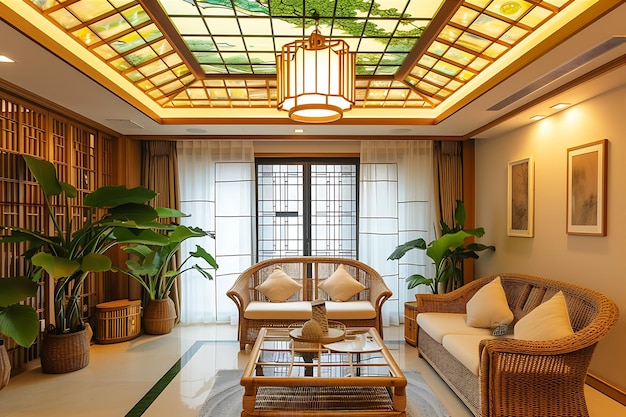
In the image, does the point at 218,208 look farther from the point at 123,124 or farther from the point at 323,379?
the point at 323,379

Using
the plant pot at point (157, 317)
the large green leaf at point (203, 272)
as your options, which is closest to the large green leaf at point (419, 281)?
the large green leaf at point (203, 272)

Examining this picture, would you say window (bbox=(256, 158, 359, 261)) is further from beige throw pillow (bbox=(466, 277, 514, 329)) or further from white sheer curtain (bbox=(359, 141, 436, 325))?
beige throw pillow (bbox=(466, 277, 514, 329))

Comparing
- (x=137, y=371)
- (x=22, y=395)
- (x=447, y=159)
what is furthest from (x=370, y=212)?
(x=22, y=395)

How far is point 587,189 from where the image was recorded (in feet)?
12.5

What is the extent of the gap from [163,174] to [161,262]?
53.2 inches

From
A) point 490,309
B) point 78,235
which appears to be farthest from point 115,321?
point 490,309

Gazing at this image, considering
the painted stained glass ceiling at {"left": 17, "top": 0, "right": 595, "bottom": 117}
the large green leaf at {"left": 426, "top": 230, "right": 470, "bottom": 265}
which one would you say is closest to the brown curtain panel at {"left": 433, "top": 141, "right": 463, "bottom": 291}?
the large green leaf at {"left": 426, "top": 230, "right": 470, "bottom": 265}

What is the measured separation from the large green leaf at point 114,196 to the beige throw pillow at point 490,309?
3054 millimetres

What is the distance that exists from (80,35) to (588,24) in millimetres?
3334

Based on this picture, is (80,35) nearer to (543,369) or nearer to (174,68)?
(174,68)

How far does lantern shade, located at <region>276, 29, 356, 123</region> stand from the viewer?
2.66 meters

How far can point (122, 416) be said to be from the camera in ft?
Answer: 10.5

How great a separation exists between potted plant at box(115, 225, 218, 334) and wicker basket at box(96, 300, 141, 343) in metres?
0.24

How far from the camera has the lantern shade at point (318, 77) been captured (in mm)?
2664
